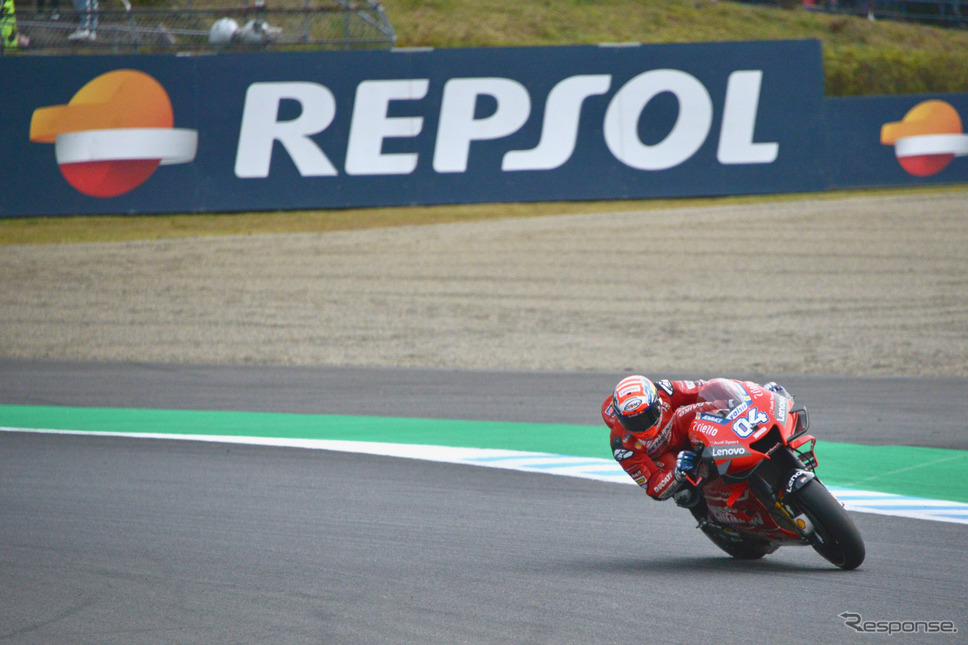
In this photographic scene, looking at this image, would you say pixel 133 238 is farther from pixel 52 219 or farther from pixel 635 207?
pixel 635 207

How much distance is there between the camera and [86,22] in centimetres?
2006

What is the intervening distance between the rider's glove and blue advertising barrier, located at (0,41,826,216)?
14035 millimetres

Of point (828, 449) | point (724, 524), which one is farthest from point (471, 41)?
point (724, 524)

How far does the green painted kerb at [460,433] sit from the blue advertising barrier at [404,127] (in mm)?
8086

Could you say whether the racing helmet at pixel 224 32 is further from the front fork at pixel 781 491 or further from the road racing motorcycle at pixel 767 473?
the front fork at pixel 781 491

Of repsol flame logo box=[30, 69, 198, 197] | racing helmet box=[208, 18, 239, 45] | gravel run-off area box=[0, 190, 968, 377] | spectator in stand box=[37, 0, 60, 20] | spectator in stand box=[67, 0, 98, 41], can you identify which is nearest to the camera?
gravel run-off area box=[0, 190, 968, 377]

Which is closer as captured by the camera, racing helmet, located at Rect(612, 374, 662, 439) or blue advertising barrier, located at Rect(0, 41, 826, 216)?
racing helmet, located at Rect(612, 374, 662, 439)

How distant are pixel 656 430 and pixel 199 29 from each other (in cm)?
1772

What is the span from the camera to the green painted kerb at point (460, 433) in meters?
7.88

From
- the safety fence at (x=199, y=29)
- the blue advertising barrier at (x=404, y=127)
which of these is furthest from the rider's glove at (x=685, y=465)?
the safety fence at (x=199, y=29)

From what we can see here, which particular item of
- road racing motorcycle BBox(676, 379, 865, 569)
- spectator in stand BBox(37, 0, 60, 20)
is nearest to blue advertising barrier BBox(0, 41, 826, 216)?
spectator in stand BBox(37, 0, 60, 20)

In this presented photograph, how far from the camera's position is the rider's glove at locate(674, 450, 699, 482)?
511 cm

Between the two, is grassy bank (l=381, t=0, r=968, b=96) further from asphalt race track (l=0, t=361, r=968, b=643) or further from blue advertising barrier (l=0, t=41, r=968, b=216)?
asphalt race track (l=0, t=361, r=968, b=643)

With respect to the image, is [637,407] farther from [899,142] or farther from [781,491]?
[899,142]
